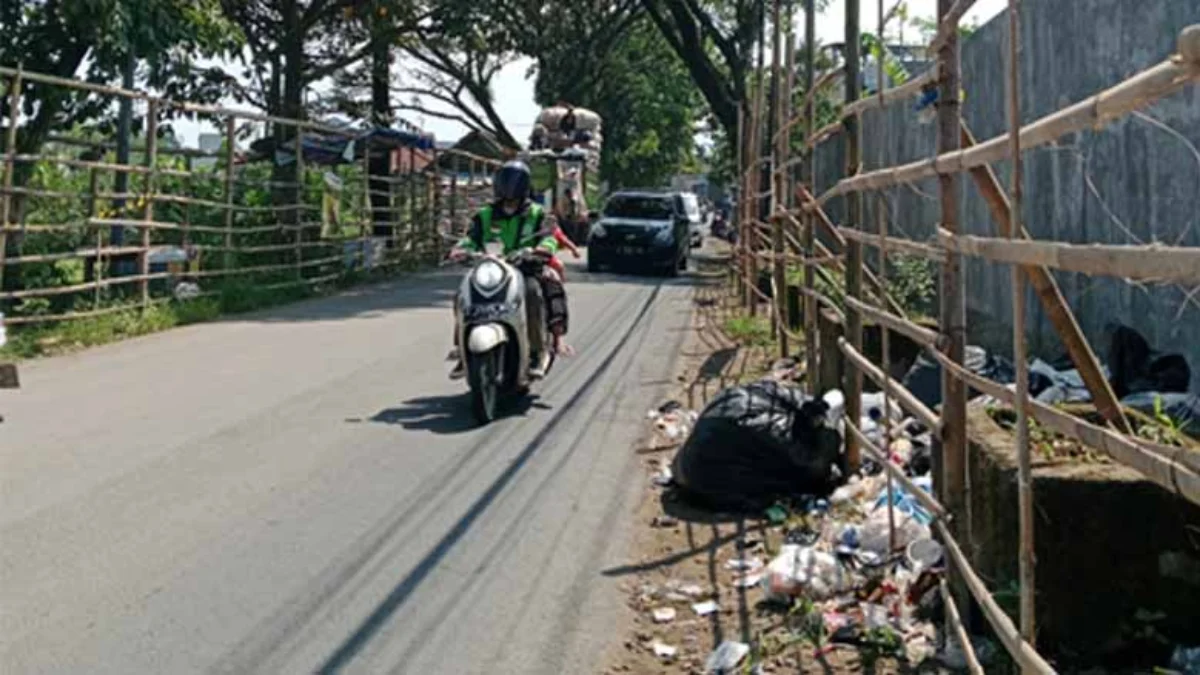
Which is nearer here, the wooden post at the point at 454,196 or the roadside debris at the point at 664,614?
the roadside debris at the point at 664,614

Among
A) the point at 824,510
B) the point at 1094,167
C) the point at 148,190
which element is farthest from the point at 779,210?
the point at 148,190

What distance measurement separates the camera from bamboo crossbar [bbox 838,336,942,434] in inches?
178

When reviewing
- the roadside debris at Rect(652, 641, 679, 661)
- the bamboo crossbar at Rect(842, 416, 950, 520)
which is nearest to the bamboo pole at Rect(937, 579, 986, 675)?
the bamboo crossbar at Rect(842, 416, 950, 520)

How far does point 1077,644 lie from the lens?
3.88m

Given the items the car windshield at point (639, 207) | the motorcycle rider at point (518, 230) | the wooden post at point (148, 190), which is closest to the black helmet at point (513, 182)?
the motorcycle rider at point (518, 230)

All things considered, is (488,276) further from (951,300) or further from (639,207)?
(639,207)

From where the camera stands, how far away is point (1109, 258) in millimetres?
2342

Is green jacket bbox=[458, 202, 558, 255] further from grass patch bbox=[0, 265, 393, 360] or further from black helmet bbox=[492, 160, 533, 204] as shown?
grass patch bbox=[0, 265, 393, 360]

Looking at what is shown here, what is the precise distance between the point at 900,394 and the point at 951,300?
2.81ft

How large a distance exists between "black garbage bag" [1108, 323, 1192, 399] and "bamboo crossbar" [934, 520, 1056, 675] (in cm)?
217

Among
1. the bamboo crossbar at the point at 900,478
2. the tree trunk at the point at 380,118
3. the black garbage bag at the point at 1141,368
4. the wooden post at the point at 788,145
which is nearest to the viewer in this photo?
the bamboo crossbar at the point at 900,478

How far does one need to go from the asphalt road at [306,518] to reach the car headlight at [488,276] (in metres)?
0.91

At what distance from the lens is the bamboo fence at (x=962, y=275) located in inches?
89.8

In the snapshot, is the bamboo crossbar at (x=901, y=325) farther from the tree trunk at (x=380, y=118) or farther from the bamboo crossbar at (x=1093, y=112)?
the tree trunk at (x=380, y=118)
